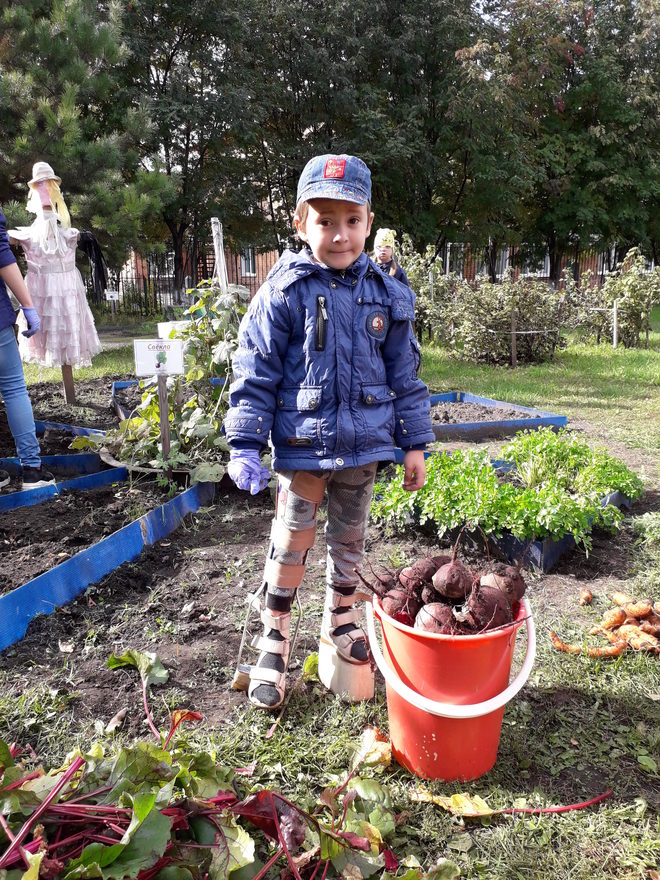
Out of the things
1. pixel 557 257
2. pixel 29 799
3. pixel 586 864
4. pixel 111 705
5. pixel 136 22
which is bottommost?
pixel 586 864

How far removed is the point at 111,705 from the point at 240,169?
1760cm

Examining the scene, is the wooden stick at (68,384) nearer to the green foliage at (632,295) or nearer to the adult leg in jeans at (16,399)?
the adult leg in jeans at (16,399)

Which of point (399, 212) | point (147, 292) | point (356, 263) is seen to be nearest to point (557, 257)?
point (399, 212)

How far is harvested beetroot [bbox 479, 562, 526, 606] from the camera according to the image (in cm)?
191

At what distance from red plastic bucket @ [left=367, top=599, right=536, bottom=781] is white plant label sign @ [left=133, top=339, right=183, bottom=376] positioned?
2.49 m

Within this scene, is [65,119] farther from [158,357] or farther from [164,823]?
[164,823]

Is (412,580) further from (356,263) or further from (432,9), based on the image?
(432,9)

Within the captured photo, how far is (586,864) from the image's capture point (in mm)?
1703

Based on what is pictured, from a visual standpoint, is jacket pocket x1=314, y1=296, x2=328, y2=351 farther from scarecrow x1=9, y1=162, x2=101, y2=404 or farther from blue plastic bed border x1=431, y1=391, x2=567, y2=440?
scarecrow x1=9, y1=162, x2=101, y2=404

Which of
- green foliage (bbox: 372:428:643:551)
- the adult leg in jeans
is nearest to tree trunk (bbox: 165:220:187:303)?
the adult leg in jeans

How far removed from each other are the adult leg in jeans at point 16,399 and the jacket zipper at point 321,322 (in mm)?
2878

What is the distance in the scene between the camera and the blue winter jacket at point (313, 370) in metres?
2.08

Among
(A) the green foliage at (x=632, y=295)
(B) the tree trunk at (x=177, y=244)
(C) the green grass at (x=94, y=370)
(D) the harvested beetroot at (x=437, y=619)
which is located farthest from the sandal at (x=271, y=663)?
(B) the tree trunk at (x=177, y=244)

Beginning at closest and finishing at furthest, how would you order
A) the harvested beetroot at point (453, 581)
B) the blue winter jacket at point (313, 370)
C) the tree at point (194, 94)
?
the harvested beetroot at point (453, 581) → the blue winter jacket at point (313, 370) → the tree at point (194, 94)
